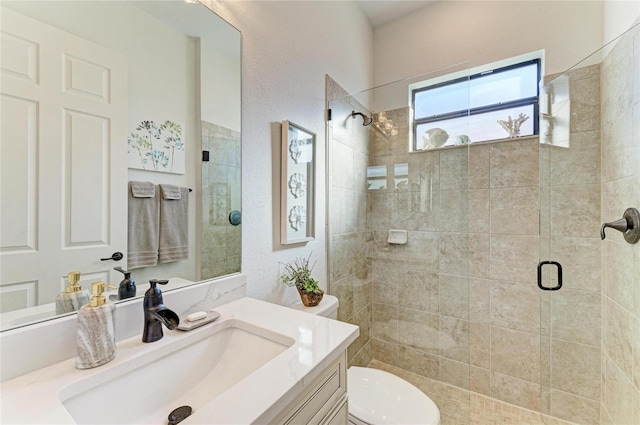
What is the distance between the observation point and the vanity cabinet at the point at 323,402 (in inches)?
23.8

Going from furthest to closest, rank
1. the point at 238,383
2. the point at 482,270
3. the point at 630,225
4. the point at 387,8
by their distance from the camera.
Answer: the point at 387,8 → the point at 482,270 → the point at 630,225 → the point at 238,383

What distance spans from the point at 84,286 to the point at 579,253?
2.37m

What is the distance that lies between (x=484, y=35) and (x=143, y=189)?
7.98ft

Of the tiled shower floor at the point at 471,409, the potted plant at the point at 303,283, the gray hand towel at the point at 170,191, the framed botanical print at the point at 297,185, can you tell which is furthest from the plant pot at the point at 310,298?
the tiled shower floor at the point at 471,409

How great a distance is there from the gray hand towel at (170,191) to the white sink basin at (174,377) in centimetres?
46

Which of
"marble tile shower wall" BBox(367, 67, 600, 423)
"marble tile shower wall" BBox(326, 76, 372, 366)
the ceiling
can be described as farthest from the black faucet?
the ceiling

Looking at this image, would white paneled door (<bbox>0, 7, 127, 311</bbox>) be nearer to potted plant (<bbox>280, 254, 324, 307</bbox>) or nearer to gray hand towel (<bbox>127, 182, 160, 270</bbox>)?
gray hand towel (<bbox>127, 182, 160, 270</bbox>)

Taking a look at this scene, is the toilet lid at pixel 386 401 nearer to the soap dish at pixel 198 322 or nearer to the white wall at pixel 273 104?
the white wall at pixel 273 104

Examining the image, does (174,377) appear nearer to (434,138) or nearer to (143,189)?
(143,189)

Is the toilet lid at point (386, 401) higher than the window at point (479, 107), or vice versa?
the window at point (479, 107)

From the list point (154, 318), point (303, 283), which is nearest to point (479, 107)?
point (303, 283)

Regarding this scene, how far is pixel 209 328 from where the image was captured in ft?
2.79

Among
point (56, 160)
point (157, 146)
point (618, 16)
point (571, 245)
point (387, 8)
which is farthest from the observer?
point (387, 8)

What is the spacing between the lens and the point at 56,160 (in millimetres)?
688
